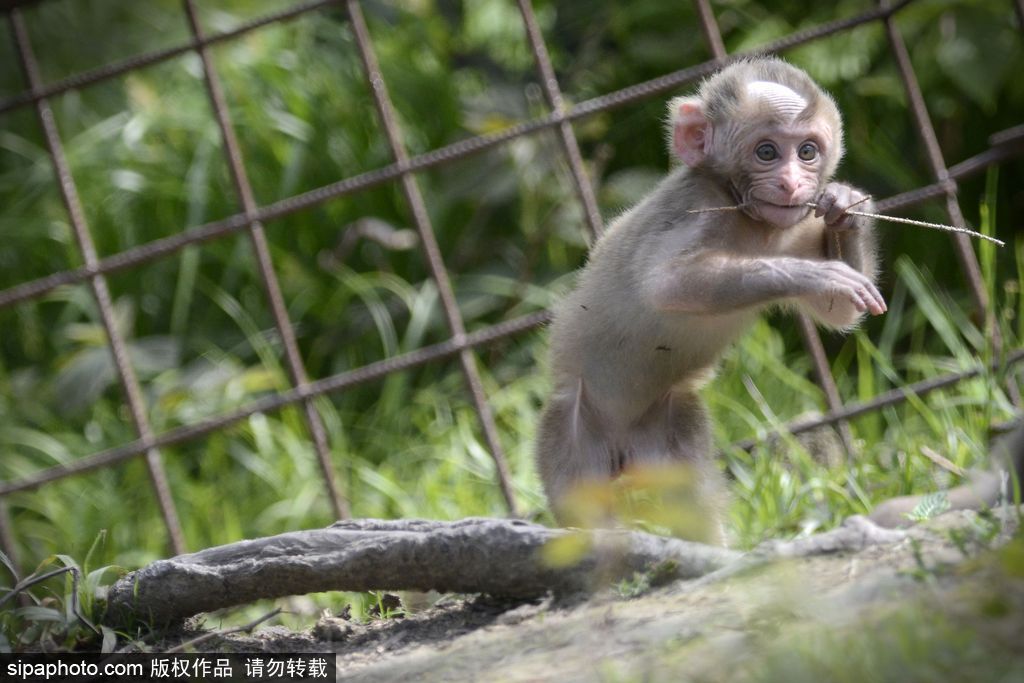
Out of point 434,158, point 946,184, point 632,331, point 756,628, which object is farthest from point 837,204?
point 434,158

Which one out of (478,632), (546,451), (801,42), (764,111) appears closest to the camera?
(478,632)

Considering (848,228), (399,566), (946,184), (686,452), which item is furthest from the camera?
(946,184)

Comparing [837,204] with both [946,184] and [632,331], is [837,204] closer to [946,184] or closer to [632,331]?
[632,331]

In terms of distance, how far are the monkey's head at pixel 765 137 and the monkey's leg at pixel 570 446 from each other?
729 mm

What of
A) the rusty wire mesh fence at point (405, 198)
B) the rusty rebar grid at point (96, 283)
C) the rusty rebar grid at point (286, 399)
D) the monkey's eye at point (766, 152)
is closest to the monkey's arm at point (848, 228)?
the monkey's eye at point (766, 152)

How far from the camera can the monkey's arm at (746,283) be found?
301 cm

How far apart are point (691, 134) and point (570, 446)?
0.93 metres

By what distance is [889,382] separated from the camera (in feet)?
19.5

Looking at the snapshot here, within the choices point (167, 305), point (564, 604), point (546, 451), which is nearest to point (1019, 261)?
point (546, 451)

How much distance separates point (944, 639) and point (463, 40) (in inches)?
215

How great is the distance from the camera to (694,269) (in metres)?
3.26

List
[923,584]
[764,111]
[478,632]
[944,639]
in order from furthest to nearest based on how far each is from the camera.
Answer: [764,111] → [478,632] → [923,584] → [944,639]

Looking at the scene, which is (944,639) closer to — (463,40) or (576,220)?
(576,220)

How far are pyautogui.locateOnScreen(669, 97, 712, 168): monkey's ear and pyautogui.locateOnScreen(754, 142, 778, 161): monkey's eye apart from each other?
0.53ft
